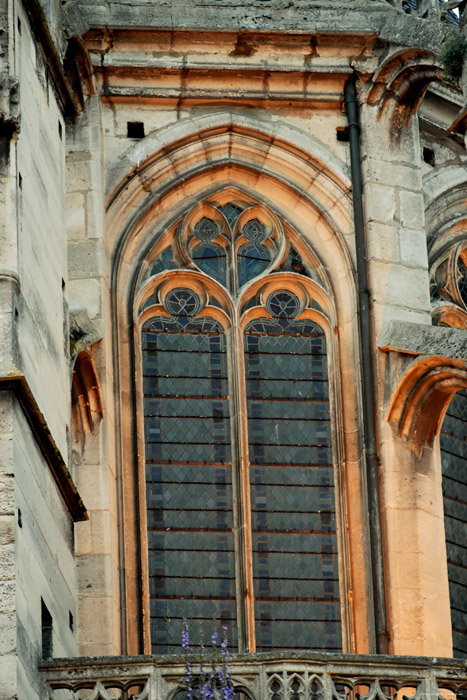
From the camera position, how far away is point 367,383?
21547mm

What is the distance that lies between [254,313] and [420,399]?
1.79 meters

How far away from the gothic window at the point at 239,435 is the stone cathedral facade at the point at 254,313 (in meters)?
0.02

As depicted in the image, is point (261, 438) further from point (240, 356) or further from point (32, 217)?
point (32, 217)

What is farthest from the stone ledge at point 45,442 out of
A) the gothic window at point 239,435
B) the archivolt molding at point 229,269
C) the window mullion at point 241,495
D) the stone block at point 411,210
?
the stone block at point 411,210

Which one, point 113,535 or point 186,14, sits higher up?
point 186,14

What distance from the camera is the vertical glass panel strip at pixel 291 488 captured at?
20891mm

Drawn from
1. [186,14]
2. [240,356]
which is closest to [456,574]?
[240,356]

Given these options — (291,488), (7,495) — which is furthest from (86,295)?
(7,495)

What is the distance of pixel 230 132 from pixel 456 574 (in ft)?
14.7

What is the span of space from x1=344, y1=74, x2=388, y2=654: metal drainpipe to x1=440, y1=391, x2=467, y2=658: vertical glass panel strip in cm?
93

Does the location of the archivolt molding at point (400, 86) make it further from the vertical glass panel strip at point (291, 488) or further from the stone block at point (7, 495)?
the stone block at point (7, 495)

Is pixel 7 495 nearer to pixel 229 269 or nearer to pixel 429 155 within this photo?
pixel 229 269

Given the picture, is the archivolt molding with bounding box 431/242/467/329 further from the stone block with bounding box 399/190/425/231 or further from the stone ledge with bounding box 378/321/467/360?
the stone ledge with bounding box 378/321/467/360

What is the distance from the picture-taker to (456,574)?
21703 mm
